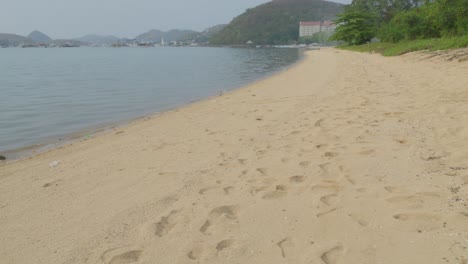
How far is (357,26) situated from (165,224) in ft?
192

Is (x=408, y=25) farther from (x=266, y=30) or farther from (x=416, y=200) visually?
(x=266, y=30)

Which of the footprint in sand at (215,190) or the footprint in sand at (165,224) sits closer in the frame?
the footprint in sand at (165,224)

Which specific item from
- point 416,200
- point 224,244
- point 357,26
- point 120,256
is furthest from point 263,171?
point 357,26

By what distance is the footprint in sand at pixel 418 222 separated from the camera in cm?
266

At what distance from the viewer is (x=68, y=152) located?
21.9 feet

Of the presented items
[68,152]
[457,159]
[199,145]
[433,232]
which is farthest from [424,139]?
[68,152]

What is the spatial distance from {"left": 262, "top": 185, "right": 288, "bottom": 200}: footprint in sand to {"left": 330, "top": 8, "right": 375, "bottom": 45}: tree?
5603 centimetres

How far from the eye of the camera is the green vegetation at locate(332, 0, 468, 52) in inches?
943

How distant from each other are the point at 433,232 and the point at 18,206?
4.13m

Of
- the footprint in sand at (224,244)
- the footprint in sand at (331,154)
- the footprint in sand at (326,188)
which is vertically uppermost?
the footprint in sand at (331,154)

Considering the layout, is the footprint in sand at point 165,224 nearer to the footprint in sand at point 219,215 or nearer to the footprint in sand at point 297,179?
the footprint in sand at point 219,215

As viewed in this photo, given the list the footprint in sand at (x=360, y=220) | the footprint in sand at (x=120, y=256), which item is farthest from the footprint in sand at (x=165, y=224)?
the footprint in sand at (x=360, y=220)

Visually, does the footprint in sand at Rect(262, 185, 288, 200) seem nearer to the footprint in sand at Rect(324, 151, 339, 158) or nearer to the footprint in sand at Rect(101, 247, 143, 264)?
the footprint in sand at Rect(324, 151, 339, 158)

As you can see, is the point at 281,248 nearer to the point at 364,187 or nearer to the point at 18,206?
the point at 364,187
